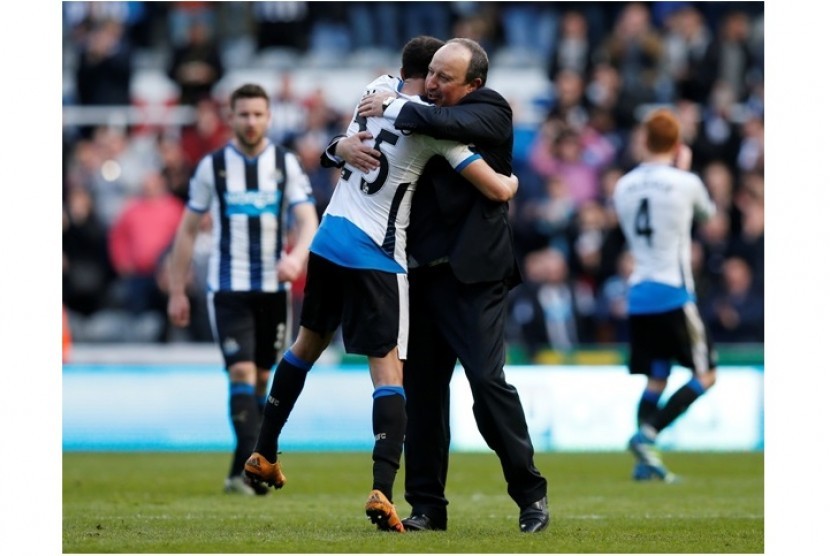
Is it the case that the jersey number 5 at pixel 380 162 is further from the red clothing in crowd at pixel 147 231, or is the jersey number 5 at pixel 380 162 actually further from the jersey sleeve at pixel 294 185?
the red clothing in crowd at pixel 147 231

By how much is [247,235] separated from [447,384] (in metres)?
3.28

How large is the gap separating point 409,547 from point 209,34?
1568 centimetres

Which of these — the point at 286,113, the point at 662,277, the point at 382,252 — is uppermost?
the point at 286,113

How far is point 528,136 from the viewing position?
19.7 metres

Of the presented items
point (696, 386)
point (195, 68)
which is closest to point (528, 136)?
point (195, 68)

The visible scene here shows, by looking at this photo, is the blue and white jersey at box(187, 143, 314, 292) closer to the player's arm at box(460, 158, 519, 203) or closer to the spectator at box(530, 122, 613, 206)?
the player's arm at box(460, 158, 519, 203)

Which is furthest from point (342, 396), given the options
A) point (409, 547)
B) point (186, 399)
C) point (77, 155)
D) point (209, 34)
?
point (409, 547)

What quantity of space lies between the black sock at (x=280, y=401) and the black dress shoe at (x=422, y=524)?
0.71 m

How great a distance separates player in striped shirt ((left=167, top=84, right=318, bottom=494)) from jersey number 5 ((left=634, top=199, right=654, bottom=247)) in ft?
8.80

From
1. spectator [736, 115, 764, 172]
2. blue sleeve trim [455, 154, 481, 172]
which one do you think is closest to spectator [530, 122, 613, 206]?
spectator [736, 115, 764, 172]

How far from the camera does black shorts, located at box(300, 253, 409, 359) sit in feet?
23.7

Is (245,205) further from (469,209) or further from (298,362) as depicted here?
(469,209)

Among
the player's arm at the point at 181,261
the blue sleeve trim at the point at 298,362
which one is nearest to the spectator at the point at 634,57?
the player's arm at the point at 181,261
